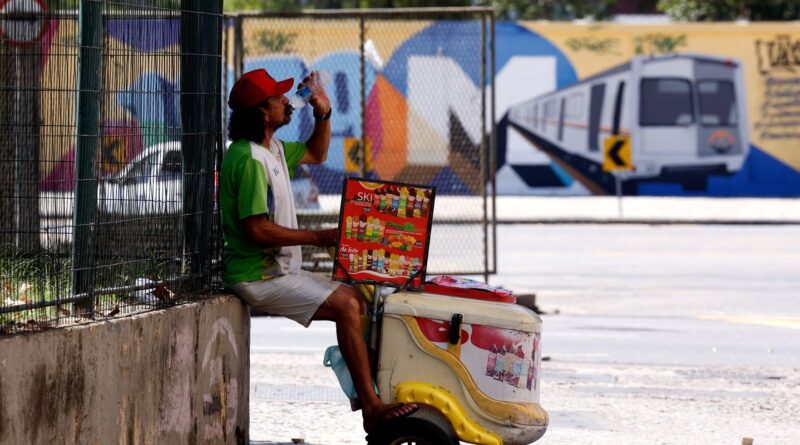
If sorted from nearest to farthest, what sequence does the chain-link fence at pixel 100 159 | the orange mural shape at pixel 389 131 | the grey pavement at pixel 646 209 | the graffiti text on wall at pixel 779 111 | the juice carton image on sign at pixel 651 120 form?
the chain-link fence at pixel 100 159, the orange mural shape at pixel 389 131, the grey pavement at pixel 646 209, the juice carton image on sign at pixel 651 120, the graffiti text on wall at pixel 779 111

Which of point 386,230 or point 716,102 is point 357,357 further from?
point 716,102

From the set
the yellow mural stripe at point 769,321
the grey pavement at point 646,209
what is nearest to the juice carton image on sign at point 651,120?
the grey pavement at point 646,209

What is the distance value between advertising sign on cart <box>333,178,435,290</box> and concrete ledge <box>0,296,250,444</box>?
748 millimetres

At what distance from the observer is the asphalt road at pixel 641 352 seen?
7.91 metres

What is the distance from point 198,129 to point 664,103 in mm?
24238

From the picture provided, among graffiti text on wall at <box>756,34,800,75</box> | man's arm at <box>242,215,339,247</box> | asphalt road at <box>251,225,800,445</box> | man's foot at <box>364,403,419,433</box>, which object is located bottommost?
asphalt road at <box>251,225,800,445</box>

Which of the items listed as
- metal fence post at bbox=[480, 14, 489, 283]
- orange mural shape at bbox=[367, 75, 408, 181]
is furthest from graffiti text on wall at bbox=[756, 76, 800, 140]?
metal fence post at bbox=[480, 14, 489, 283]

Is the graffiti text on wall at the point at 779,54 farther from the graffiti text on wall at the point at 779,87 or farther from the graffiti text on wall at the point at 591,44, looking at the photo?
the graffiti text on wall at the point at 591,44

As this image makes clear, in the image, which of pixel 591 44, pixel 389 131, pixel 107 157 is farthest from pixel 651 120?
pixel 107 157

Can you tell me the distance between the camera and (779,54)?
29922 millimetres

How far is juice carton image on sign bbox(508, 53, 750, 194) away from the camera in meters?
29.9

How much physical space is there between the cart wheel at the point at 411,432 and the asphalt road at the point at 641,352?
1.36 meters

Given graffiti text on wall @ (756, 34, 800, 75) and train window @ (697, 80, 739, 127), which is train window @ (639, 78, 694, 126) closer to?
train window @ (697, 80, 739, 127)

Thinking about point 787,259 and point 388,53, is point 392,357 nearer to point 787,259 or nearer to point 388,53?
point 388,53
